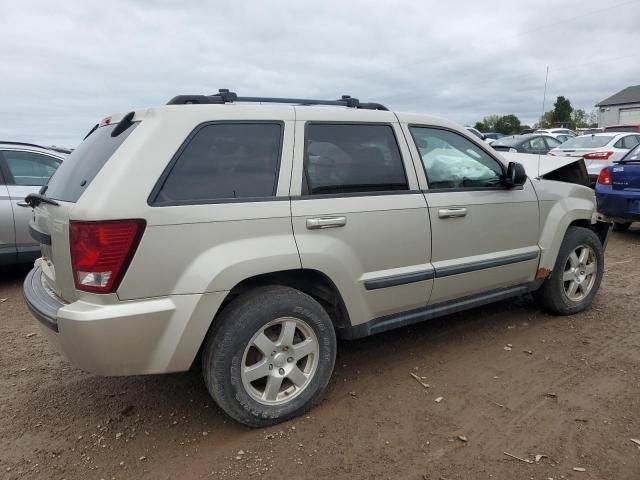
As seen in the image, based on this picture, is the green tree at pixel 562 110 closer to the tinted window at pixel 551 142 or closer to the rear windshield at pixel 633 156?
the tinted window at pixel 551 142

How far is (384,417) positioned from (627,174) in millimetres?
6249

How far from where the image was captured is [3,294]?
5621mm

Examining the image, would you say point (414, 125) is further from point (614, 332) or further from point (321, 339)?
point (614, 332)

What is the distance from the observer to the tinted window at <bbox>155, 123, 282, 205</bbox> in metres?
2.65

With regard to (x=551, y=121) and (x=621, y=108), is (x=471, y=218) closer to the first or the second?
(x=621, y=108)

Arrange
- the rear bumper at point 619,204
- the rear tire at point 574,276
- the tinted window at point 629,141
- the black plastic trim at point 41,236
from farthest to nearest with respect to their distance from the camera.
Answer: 1. the tinted window at point 629,141
2. the rear bumper at point 619,204
3. the rear tire at point 574,276
4. the black plastic trim at point 41,236

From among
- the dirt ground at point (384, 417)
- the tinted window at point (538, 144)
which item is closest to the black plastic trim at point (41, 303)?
the dirt ground at point (384, 417)

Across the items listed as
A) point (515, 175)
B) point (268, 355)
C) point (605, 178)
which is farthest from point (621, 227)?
point (268, 355)

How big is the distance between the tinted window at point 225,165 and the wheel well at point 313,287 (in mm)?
490

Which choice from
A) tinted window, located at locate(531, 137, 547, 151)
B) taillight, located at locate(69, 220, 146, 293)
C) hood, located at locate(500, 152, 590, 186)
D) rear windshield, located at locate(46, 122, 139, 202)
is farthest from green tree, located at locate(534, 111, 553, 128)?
taillight, located at locate(69, 220, 146, 293)

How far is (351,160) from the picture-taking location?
10.7 feet

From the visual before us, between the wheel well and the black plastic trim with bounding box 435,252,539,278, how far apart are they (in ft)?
2.56

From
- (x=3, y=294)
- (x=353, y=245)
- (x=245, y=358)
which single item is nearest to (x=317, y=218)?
(x=353, y=245)

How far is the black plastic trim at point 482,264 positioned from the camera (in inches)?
140
